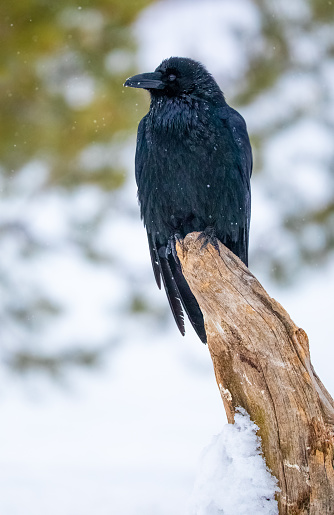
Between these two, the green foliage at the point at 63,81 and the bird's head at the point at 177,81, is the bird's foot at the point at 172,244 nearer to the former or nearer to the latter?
the bird's head at the point at 177,81

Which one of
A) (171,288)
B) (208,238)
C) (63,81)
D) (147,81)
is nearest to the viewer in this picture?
(208,238)

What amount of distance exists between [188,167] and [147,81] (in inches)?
22.3

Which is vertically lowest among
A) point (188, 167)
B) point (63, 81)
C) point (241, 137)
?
point (188, 167)

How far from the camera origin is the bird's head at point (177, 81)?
3256 millimetres

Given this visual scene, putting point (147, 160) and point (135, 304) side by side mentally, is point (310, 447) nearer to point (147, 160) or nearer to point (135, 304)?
point (147, 160)

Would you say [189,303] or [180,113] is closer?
[180,113]

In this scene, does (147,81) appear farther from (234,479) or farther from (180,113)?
(234,479)

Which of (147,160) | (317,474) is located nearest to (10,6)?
(147,160)

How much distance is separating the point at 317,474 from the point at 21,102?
4063mm

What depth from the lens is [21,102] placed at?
5000 mm

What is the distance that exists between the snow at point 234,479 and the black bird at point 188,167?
43.1 inches

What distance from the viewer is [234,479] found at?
202 cm

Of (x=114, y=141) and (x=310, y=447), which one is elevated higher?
(x=114, y=141)

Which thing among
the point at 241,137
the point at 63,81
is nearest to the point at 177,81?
the point at 241,137
